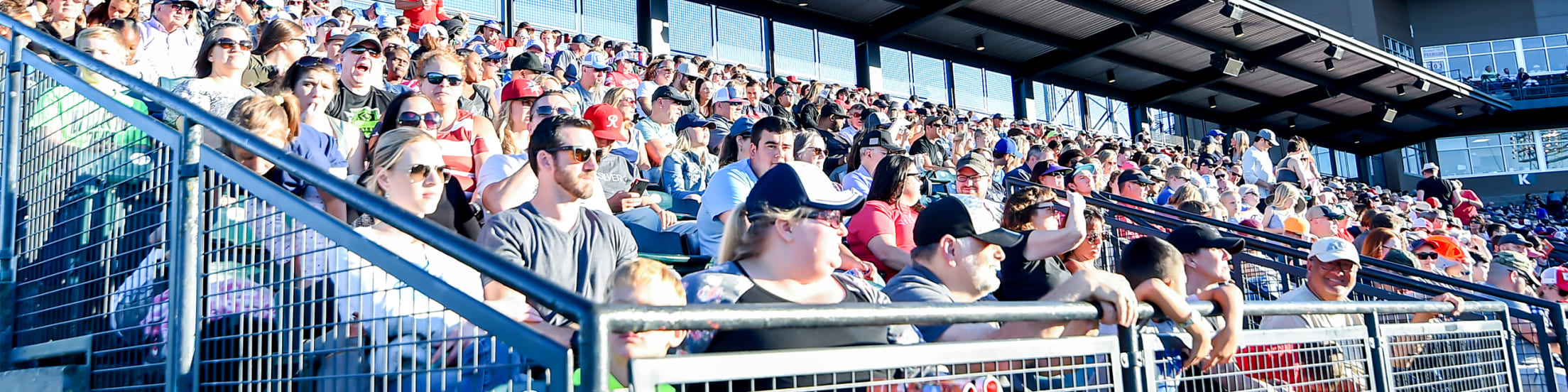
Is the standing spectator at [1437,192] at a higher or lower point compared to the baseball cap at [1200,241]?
higher

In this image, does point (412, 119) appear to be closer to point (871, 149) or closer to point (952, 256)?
point (952, 256)

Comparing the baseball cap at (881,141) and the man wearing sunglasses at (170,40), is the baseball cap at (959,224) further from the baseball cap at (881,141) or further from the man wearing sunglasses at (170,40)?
the man wearing sunglasses at (170,40)

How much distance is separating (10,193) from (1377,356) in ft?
14.5

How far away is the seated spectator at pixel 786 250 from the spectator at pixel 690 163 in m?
3.58

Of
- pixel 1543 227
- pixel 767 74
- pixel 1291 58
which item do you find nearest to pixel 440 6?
pixel 767 74

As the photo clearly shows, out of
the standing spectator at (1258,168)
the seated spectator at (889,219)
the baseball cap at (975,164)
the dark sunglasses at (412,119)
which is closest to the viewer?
the dark sunglasses at (412,119)

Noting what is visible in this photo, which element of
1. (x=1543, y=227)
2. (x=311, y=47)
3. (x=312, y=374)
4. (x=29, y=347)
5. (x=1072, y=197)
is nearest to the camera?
(x=312, y=374)

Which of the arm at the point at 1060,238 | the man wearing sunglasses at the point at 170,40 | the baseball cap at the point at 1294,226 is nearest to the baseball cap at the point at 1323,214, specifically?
the baseball cap at the point at 1294,226

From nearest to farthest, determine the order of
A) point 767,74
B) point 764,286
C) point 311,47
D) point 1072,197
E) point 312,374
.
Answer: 1. point 312,374
2. point 764,286
3. point 1072,197
4. point 311,47
5. point 767,74

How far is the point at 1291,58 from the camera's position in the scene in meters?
24.2

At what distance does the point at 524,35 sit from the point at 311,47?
4.00 metres

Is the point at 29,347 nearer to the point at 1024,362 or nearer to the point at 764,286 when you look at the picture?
the point at 764,286

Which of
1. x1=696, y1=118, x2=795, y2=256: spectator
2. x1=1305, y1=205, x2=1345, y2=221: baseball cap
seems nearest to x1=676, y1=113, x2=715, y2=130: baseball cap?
x1=696, y1=118, x2=795, y2=256: spectator

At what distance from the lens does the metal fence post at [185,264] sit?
111 inches
